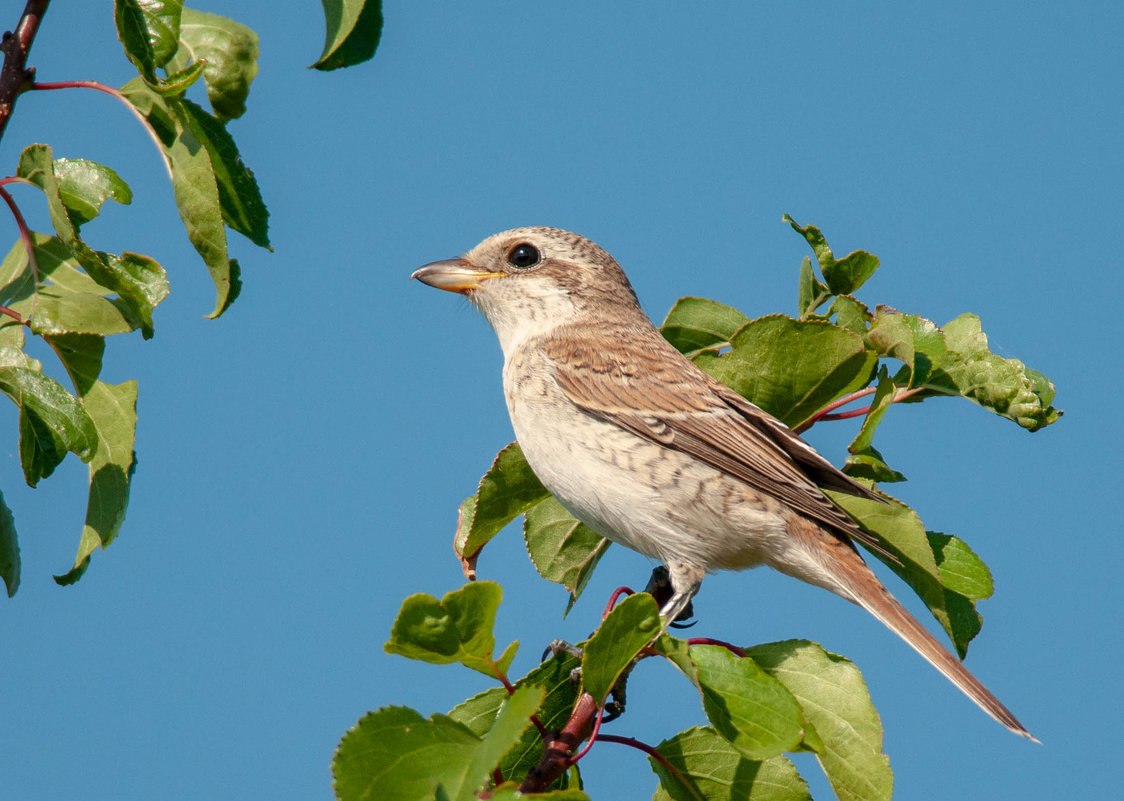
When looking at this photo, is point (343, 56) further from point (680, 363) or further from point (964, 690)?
point (964, 690)

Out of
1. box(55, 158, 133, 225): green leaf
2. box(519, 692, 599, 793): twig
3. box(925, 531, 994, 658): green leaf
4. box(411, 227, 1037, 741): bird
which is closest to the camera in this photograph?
box(519, 692, 599, 793): twig

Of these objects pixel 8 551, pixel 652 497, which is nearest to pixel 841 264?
pixel 652 497

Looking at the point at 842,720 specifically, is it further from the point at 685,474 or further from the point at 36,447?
the point at 36,447

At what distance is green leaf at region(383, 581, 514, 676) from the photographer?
2568mm

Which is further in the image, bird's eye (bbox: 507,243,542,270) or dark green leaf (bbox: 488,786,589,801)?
bird's eye (bbox: 507,243,542,270)

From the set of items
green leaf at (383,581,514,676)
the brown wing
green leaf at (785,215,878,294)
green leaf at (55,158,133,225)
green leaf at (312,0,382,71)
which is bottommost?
green leaf at (383,581,514,676)

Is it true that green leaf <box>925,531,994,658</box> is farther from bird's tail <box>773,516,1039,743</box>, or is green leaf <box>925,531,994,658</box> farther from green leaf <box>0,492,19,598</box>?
green leaf <box>0,492,19,598</box>

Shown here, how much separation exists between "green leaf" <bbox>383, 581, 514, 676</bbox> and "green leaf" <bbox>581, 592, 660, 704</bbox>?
0.28 m

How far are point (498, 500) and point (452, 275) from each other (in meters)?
1.79

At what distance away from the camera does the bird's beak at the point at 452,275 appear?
5562mm

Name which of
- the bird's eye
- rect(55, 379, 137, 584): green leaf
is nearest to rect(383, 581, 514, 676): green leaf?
rect(55, 379, 137, 584): green leaf

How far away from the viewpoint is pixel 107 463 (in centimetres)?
323

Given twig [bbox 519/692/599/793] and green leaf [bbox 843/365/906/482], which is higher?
green leaf [bbox 843/365/906/482]

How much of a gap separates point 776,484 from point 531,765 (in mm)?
1587
